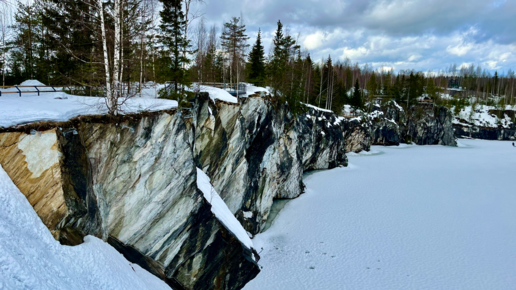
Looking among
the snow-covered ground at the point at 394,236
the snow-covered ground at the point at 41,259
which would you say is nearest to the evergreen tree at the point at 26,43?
the snow-covered ground at the point at 41,259

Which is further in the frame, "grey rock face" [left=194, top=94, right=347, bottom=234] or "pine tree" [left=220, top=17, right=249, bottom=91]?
"pine tree" [left=220, top=17, right=249, bottom=91]

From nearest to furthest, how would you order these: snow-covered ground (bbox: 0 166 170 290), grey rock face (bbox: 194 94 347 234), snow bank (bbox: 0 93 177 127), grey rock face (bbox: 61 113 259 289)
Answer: snow-covered ground (bbox: 0 166 170 290)
snow bank (bbox: 0 93 177 127)
grey rock face (bbox: 61 113 259 289)
grey rock face (bbox: 194 94 347 234)

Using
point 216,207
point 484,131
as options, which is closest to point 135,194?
point 216,207

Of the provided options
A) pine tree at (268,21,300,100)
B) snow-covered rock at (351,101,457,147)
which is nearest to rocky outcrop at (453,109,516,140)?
snow-covered rock at (351,101,457,147)

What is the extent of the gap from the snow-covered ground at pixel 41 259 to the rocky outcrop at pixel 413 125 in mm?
56561

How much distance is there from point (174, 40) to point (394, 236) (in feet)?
66.4

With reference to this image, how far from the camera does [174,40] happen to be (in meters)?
15.5

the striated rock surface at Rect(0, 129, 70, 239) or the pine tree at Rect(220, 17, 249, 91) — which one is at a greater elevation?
the pine tree at Rect(220, 17, 249, 91)

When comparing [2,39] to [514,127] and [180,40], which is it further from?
[514,127]

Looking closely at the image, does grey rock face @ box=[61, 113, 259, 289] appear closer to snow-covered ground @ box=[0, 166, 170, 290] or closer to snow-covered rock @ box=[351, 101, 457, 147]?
snow-covered ground @ box=[0, 166, 170, 290]

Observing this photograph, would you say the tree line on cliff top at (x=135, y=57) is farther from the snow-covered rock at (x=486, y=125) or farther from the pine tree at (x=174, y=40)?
the snow-covered rock at (x=486, y=125)

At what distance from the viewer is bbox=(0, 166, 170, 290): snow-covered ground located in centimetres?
421

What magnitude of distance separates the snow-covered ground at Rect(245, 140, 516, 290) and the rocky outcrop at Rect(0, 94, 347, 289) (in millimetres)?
3616

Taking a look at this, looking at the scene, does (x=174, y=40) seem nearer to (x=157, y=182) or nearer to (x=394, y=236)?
(x=157, y=182)
